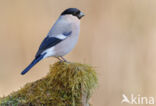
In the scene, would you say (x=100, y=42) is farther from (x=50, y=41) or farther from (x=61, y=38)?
(x=50, y=41)

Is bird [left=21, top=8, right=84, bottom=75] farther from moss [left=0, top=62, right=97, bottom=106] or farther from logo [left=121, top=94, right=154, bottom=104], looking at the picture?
logo [left=121, top=94, right=154, bottom=104]

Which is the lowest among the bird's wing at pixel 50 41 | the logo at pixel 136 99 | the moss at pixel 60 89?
the logo at pixel 136 99

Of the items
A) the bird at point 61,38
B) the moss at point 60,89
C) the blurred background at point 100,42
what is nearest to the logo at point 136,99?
the blurred background at point 100,42

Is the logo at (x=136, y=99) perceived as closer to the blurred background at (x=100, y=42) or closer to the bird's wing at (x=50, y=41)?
the blurred background at (x=100, y=42)

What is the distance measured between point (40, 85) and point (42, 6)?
3.35 m

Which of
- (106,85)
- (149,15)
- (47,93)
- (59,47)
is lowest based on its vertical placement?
(106,85)

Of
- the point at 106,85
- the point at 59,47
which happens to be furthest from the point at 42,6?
the point at 59,47

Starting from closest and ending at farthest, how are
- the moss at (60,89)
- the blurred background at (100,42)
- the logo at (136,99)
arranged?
the moss at (60,89)
the logo at (136,99)
the blurred background at (100,42)

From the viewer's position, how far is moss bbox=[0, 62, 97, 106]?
3119 mm

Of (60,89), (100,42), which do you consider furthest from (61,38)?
(100,42)

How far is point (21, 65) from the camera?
6008 millimetres

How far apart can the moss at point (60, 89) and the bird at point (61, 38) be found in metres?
0.54

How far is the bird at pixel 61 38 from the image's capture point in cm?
395

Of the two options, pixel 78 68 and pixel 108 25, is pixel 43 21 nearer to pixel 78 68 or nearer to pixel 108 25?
pixel 108 25
